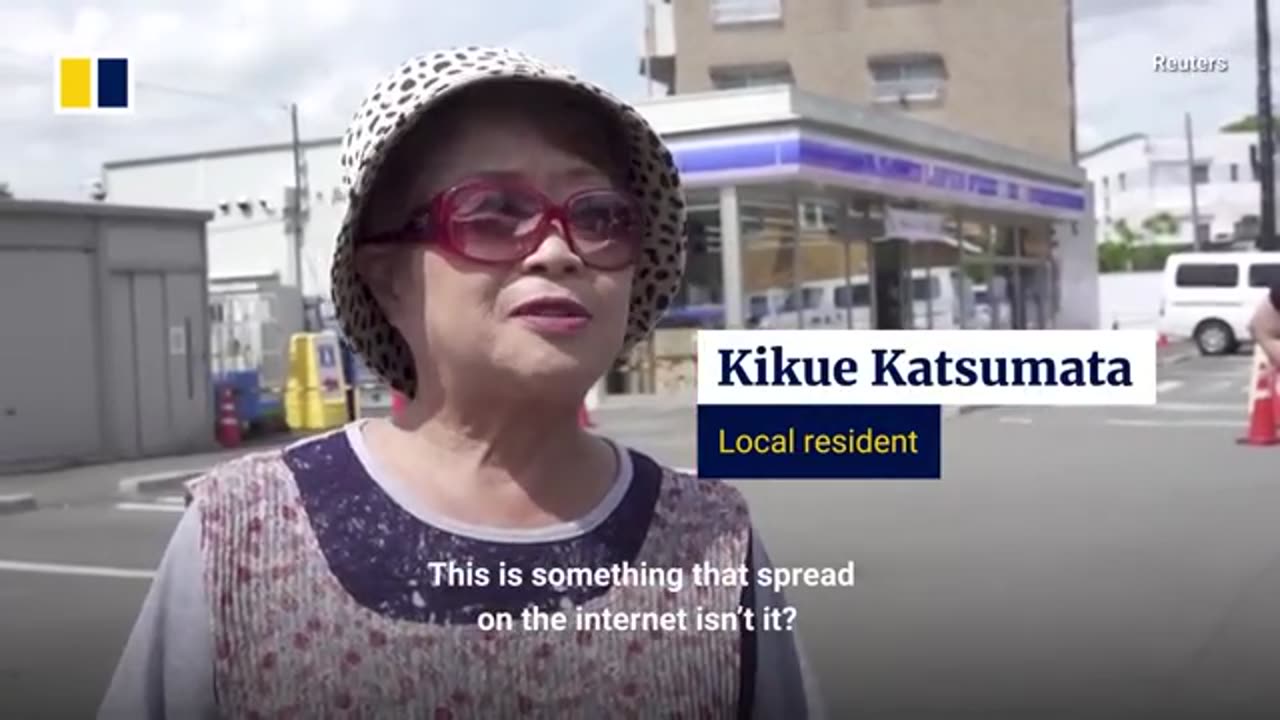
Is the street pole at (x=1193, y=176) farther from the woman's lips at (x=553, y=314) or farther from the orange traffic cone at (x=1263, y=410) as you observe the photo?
the woman's lips at (x=553, y=314)

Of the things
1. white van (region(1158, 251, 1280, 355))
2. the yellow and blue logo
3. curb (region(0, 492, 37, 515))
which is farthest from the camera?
curb (region(0, 492, 37, 515))

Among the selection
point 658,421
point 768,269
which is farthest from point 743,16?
point 658,421

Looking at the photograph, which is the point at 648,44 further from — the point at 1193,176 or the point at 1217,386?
the point at 1217,386

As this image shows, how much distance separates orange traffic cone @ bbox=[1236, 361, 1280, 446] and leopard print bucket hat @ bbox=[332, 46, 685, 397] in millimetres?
3811

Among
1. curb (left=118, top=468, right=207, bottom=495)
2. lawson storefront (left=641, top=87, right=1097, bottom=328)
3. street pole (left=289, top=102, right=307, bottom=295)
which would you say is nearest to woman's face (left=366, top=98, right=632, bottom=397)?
street pole (left=289, top=102, right=307, bottom=295)

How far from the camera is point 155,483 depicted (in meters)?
7.36

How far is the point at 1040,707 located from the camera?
4262mm

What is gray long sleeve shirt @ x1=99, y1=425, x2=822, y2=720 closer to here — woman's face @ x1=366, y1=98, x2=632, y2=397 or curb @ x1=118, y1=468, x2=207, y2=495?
woman's face @ x1=366, y1=98, x2=632, y2=397

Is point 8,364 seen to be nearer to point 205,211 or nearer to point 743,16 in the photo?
point 205,211

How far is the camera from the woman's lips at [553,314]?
1.30 metres

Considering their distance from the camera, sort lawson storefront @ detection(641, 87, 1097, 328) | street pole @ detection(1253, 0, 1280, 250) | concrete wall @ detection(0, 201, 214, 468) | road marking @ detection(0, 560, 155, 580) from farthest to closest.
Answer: concrete wall @ detection(0, 201, 214, 468)
road marking @ detection(0, 560, 155, 580)
lawson storefront @ detection(641, 87, 1097, 328)
street pole @ detection(1253, 0, 1280, 250)

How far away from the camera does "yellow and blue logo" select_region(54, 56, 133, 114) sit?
2855 millimetres

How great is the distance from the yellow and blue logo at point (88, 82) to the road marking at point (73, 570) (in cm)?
287

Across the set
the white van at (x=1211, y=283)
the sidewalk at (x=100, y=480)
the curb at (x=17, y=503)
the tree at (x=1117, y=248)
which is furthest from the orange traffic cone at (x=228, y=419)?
the tree at (x=1117, y=248)
